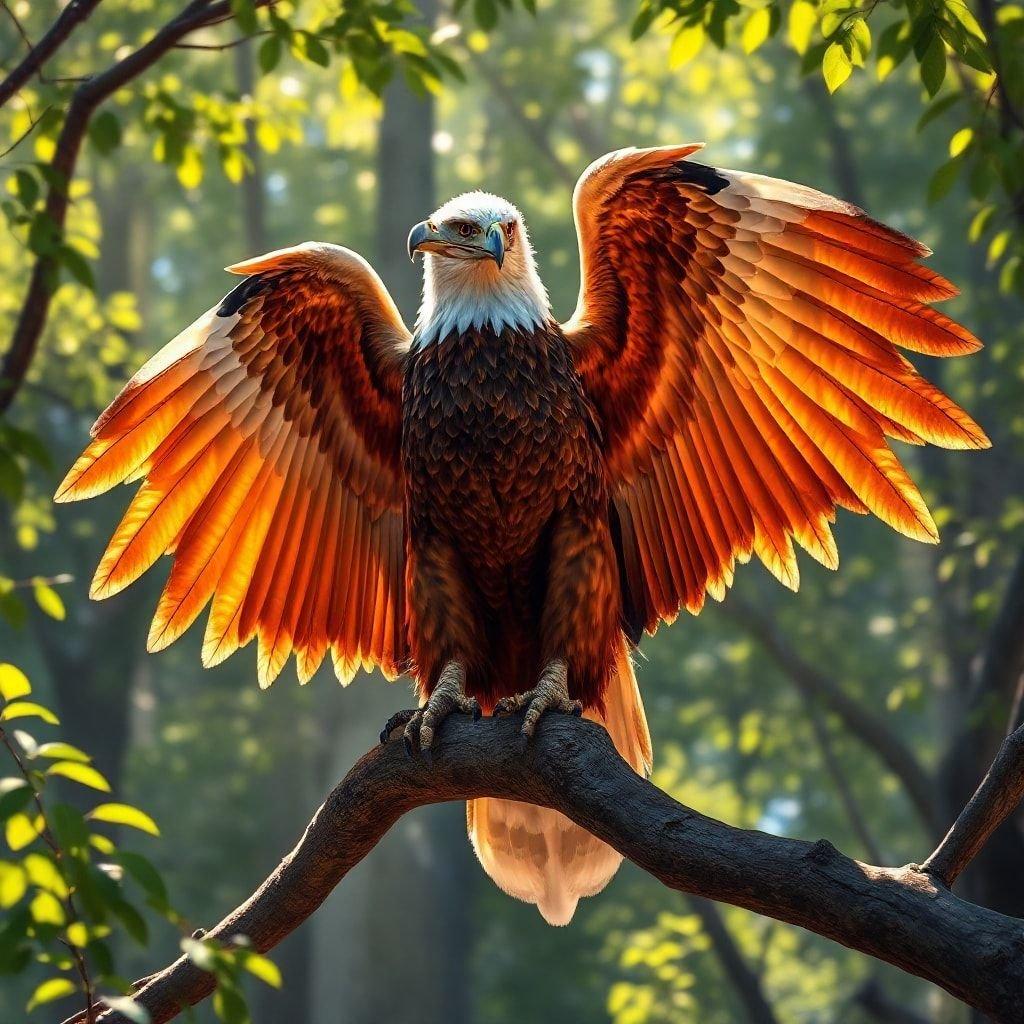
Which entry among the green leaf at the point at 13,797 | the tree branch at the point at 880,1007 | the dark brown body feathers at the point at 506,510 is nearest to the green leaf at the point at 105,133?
the dark brown body feathers at the point at 506,510

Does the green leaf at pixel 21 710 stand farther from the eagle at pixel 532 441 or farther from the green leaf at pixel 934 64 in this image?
the green leaf at pixel 934 64

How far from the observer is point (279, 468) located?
464cm

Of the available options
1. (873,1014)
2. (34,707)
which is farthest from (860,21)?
(873,1014)

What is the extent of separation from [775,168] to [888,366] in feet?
36.3

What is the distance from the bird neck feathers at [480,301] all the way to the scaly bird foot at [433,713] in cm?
97

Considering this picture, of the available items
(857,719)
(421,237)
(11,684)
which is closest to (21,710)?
(11,684)

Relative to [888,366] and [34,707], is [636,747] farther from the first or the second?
[34,707]

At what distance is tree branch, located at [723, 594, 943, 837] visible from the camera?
27.9 feet

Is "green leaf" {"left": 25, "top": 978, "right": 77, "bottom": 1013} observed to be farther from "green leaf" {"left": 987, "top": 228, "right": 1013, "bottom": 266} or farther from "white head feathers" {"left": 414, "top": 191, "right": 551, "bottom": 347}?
"green leaf" {"left": 987, "top": 228, "right": 1013, "bottom": 266}

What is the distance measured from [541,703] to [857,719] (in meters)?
6.02

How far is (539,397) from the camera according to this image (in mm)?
4086

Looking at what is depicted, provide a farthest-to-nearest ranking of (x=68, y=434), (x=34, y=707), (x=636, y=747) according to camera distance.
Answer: (x=68, y=434)
(x=636, y=747)
(x=34, y=707)

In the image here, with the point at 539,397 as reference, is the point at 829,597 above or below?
above

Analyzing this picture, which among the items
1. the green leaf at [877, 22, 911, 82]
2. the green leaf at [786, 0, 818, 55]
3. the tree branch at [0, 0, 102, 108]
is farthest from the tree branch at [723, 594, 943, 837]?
the tree branch at [0, 0, 102, 108]
